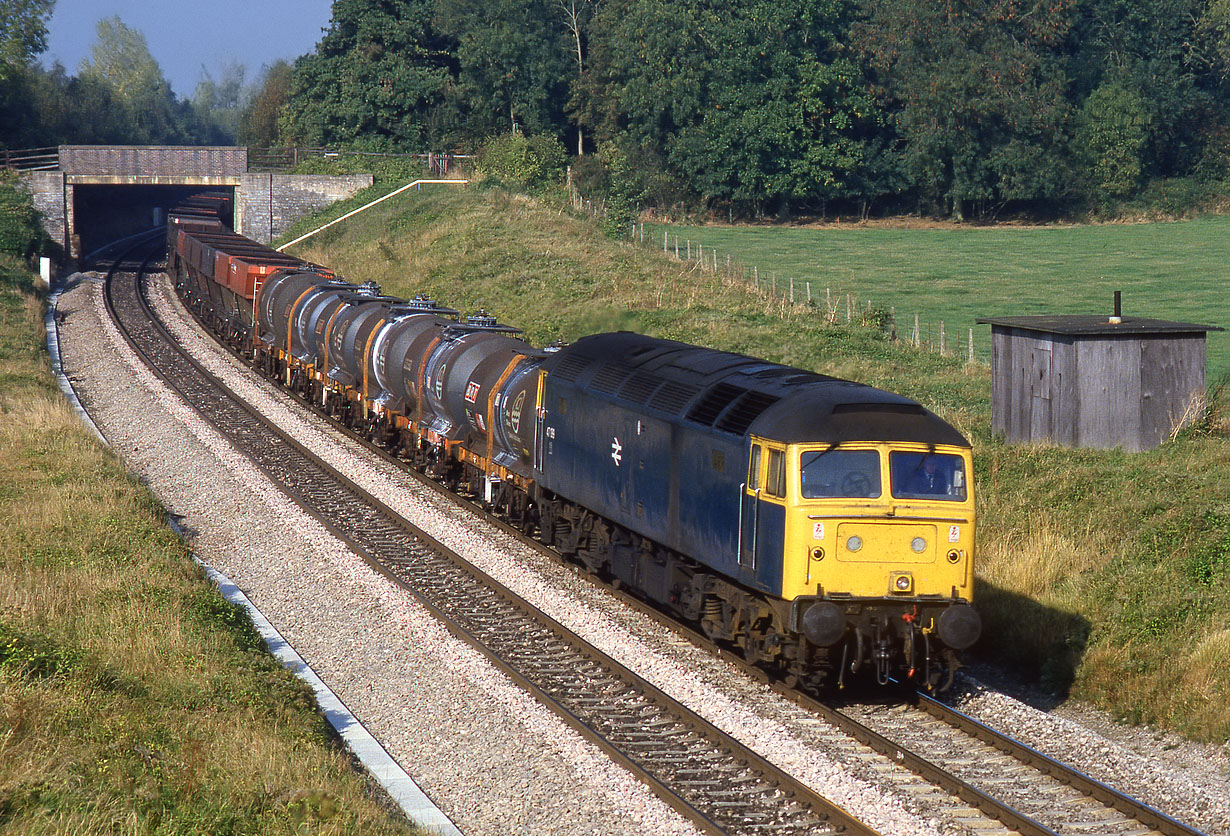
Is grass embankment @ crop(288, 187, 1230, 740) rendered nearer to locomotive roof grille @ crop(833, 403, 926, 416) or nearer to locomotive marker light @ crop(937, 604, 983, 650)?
locomotive marker light @ crop(937, 604, 983, 650)

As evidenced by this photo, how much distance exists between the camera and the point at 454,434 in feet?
81.1

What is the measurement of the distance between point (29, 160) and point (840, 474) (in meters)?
67.9

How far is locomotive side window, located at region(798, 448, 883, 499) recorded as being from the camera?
13594mm

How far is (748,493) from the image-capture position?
562 inches

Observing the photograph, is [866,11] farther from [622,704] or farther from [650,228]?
[622,704]

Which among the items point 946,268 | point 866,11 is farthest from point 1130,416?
point 866,11

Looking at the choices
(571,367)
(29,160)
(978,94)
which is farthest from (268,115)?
(571,367)

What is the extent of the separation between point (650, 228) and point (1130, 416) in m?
56.2

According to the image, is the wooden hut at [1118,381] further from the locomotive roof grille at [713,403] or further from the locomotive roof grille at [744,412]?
the locomotive roof grille at [744,412]

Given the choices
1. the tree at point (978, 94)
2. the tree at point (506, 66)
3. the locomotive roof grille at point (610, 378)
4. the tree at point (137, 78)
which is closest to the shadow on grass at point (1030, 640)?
the locomotive roof grille at point (610, 378)

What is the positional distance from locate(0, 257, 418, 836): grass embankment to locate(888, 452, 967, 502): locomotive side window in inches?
249

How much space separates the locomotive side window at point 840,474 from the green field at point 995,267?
1907cm

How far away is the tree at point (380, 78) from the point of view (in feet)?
264

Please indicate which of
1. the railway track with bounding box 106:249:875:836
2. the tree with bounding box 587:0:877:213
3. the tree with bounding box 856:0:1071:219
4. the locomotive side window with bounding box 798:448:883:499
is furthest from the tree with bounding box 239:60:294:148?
the locomotive side window with bounding box 798:448:883:499
